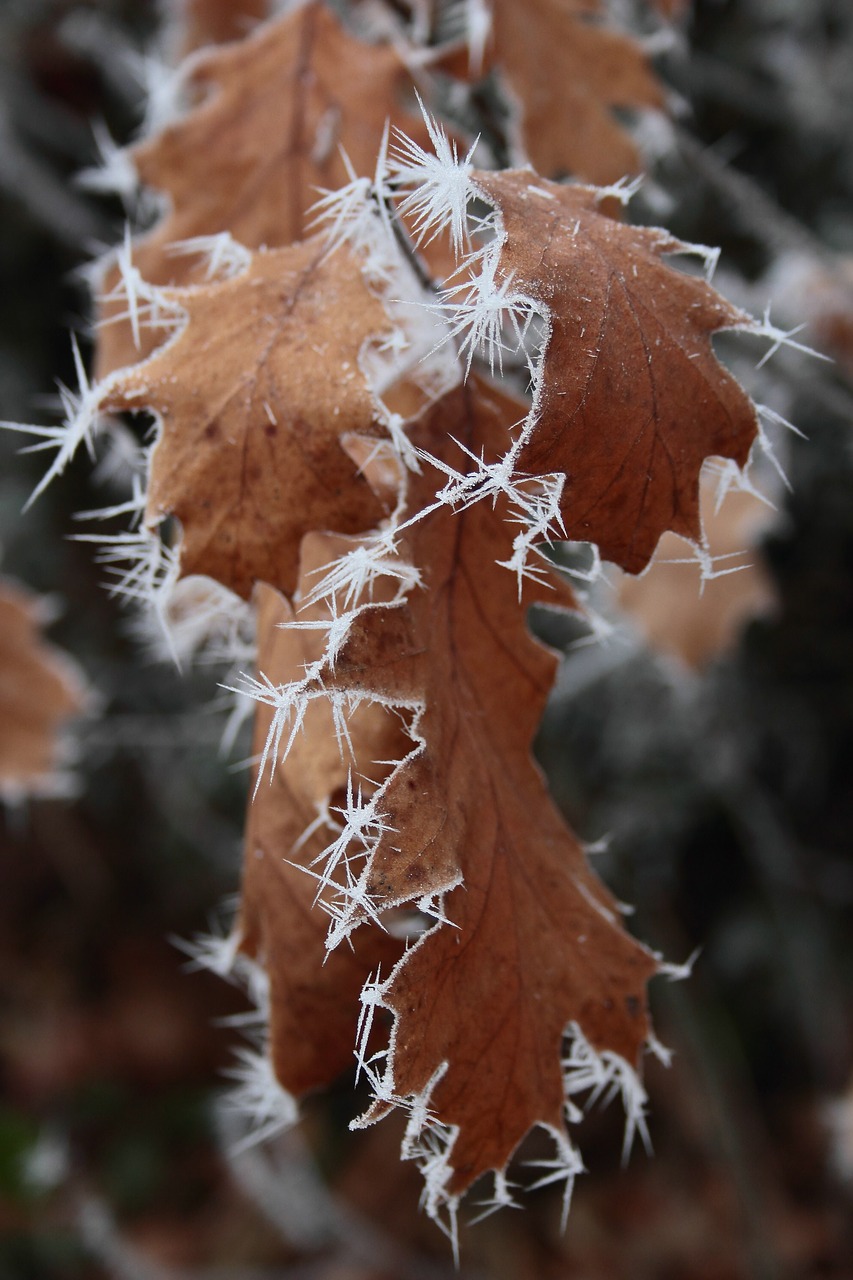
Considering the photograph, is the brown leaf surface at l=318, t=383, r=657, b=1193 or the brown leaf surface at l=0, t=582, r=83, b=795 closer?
the brown leaf surface at l=318, t=383, r=657, b=1193

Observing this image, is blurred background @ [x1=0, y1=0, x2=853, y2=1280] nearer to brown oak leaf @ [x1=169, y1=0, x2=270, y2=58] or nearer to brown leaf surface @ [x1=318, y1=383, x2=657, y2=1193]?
brown oak leaf @ [x1=169, y1=0, x2=270, y2=58]

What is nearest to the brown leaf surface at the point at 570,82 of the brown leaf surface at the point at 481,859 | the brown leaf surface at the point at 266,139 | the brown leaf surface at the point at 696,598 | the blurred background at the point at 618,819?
the brown leaf surface at the point at 266,139

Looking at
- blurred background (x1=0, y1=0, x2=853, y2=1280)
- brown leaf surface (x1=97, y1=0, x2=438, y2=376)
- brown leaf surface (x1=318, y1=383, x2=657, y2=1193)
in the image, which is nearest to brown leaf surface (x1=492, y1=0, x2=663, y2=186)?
brown leaf surface (x1=97, y1=0, x2=438, y2=376)

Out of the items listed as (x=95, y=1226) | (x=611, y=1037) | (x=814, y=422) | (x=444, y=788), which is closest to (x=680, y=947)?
(x=814, y=422)

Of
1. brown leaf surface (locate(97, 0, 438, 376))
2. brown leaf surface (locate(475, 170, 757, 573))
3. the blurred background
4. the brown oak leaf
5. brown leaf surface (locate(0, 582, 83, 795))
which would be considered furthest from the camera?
the blurred background

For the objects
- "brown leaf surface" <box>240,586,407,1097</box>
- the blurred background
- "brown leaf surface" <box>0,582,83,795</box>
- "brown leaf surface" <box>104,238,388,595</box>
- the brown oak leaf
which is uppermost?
the brown oak leaf

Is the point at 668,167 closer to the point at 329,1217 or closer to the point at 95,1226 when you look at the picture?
the point at 329,1217
